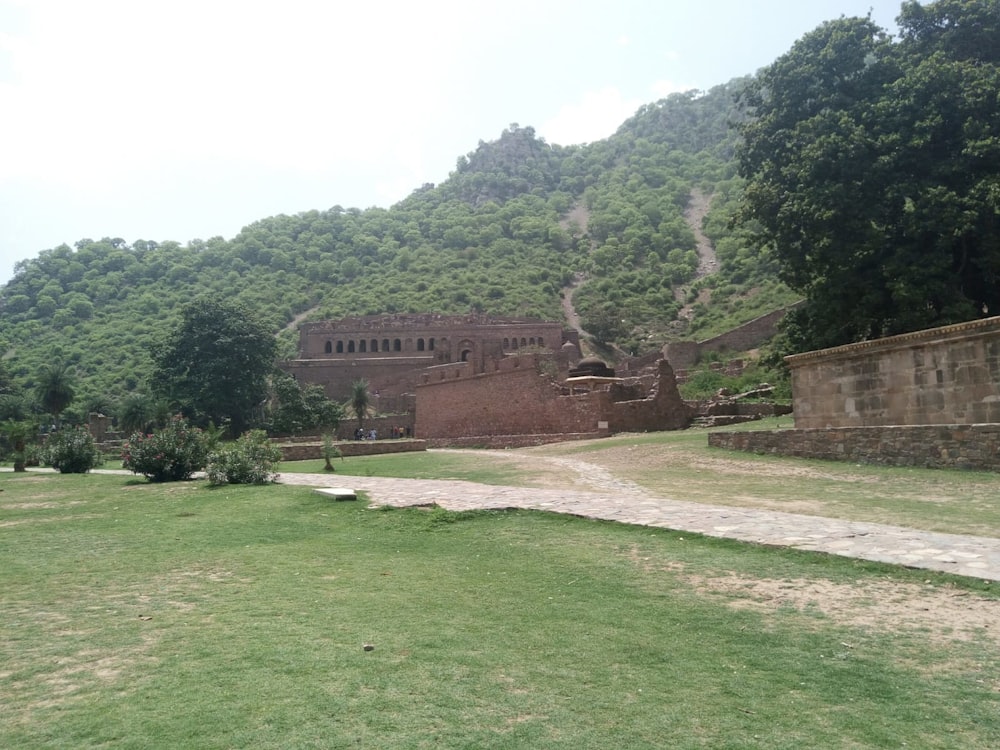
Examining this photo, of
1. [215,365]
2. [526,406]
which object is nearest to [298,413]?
[215,365]

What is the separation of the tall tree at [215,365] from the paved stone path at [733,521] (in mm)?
33083

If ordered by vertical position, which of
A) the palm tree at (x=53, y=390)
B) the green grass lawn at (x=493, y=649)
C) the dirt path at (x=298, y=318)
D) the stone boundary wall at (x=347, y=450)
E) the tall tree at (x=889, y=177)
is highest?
the dirt path at (x=298, y=318)

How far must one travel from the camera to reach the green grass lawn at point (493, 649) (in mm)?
2969

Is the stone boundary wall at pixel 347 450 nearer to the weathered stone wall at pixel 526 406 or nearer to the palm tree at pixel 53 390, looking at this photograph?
the weathered stone wall at pixel 526 406

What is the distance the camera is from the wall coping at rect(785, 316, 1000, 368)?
11.8 meters

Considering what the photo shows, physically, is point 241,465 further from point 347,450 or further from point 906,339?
point 906,339

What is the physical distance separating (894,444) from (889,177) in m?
8.75

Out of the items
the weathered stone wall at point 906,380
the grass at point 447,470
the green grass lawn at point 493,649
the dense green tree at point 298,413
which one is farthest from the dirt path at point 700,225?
the green grass lawn at point 493,649

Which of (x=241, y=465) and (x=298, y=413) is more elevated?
(x=298, y=413)

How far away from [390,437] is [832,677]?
39.0 metres

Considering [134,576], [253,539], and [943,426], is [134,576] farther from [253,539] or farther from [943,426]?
[943,426]

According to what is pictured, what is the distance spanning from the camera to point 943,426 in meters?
11.1

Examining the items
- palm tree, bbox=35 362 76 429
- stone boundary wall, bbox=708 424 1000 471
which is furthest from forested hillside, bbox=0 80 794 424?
stone boundary wall, bbox=708 424 1000 471

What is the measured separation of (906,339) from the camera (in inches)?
516
